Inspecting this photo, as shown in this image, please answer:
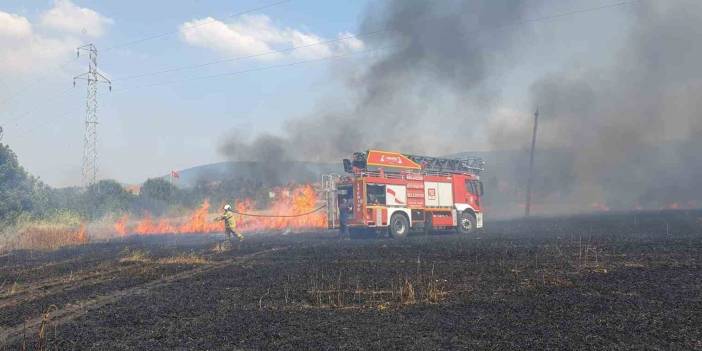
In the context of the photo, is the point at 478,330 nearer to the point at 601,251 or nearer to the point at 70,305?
the point at 70,305

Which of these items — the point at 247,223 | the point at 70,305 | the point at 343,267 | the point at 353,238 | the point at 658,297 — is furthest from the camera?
the point at 247,223

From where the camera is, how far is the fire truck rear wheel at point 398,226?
22297 mm

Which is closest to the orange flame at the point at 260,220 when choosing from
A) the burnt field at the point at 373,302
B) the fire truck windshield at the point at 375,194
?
the fire truck windshield at the point at 375,194

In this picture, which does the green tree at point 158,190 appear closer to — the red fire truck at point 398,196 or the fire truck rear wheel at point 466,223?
the red fire truck at point 398,196

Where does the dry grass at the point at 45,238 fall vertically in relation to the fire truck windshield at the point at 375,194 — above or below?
below

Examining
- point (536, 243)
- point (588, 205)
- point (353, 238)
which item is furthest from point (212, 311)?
point (588, 205)

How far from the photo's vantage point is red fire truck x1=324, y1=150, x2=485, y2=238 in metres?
22.0

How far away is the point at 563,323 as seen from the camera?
20.4 ft

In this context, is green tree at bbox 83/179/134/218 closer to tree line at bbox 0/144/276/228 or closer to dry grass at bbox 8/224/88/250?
tree line at bbox 0/144/276/228

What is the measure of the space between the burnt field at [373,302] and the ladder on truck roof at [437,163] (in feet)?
28.7

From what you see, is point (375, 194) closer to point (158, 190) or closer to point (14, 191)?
point (14, 191)

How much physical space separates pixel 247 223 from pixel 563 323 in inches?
1165

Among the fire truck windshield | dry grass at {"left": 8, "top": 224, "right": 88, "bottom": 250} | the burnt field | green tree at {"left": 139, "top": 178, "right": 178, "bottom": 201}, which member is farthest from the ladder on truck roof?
green tree at {"left": 139, "top": 178, "right": 178, "bottom": 201}

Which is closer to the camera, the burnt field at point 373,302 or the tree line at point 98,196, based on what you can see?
the burnt field at point 373,302
